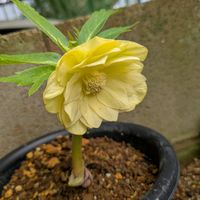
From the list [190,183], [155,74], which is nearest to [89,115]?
[155,74]

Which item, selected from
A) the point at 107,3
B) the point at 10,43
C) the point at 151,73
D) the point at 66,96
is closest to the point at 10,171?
the point at 10,43

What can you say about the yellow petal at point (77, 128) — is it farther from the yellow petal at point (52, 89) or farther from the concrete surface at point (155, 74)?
the concrete surface at point (155, 74)

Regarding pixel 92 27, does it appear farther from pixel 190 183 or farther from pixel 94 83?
pixel 190 183

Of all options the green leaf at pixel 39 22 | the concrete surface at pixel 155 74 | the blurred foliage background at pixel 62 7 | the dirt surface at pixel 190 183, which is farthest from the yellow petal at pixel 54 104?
the blurred foliage background at pixel 62 7

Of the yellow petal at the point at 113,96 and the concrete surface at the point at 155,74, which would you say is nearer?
the yellow petal at the point at 113,96

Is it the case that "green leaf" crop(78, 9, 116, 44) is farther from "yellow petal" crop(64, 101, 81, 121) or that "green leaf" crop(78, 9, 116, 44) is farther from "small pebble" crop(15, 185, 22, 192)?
"small pebble" crop(15, 185, 22, 192)
